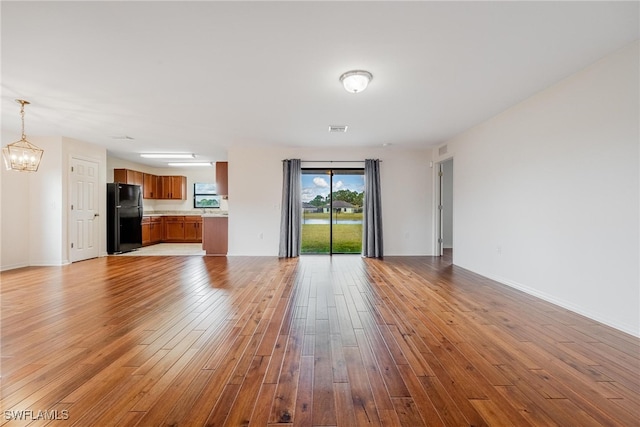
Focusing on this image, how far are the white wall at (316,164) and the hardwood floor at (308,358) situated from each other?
9.07 ft

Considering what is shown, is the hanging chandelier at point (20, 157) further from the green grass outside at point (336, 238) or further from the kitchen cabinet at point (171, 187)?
the kitchen cabinet at point (171, 187)

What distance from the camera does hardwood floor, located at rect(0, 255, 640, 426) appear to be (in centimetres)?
145

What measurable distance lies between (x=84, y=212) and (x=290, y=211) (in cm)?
438

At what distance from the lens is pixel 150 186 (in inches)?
337

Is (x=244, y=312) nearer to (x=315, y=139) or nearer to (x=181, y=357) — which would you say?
(x=181, y=357)

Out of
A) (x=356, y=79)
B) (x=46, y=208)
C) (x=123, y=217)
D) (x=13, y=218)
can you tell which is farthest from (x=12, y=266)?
(x=356, y=79)

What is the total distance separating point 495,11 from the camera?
1.93 metres

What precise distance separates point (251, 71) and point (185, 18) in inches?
32.6

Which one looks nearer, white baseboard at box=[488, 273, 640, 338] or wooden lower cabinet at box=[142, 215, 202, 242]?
white baseboard at box=[488, 273, 640, 338]

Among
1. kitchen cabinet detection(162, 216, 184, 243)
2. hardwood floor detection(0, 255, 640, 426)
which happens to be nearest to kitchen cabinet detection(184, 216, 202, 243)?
kitchen cabinet detection(162, 216, 184, 243)

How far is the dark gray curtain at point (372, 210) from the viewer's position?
20.5ft

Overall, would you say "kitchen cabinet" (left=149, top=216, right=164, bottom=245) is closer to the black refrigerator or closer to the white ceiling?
the black refrigerator

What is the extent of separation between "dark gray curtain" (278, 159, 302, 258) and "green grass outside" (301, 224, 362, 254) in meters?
0.38

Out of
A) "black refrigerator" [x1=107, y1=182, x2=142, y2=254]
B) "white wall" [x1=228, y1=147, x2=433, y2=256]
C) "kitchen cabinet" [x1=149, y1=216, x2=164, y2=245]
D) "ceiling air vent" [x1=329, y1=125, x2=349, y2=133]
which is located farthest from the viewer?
"kitchen cabinet" [x1=149, y1=216, x2=164, y2=245]
